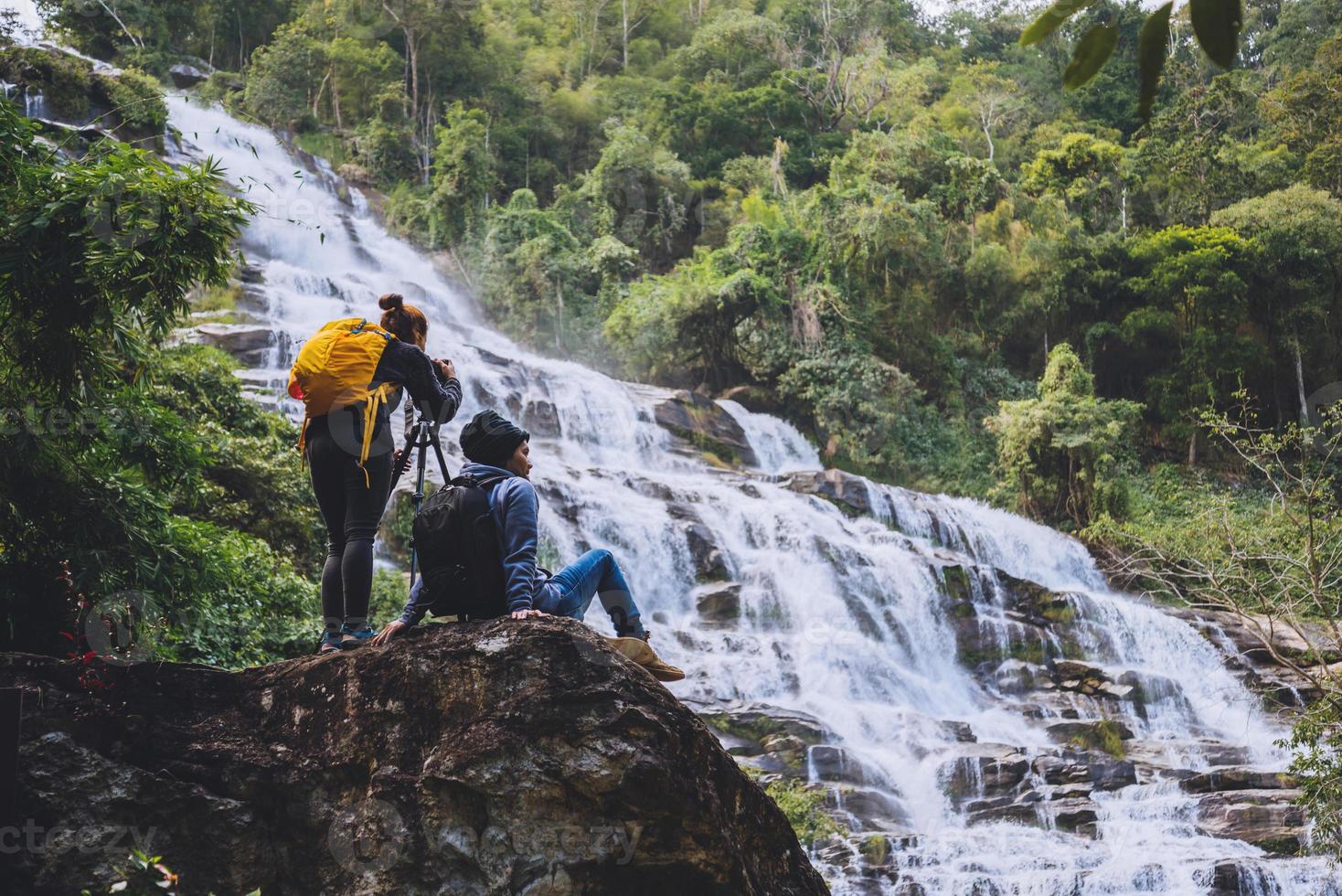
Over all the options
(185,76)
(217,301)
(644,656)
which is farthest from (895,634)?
(185,76)

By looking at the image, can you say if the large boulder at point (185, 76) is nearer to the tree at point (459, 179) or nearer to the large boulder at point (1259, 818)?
the tree at point (459, 179)

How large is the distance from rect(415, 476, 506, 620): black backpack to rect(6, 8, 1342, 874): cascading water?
21.2 ft

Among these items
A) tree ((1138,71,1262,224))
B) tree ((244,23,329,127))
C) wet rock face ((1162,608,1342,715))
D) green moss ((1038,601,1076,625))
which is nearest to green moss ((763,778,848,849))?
green moss ((1038,601,1076,625))

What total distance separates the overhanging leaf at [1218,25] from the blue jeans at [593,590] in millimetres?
2758

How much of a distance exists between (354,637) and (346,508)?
45 centimetres

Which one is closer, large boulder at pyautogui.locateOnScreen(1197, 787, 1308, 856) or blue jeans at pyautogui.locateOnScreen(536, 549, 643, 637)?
blue jeans at pyautogui.locateOnScreen(536, 549, 643, 637)

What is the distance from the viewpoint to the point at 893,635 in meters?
14.6

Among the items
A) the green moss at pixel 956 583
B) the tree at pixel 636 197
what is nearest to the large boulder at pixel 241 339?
the green moss at pixel 956 583

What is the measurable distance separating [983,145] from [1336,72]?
27.9 ft

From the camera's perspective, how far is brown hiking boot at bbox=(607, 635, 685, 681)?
360 cm

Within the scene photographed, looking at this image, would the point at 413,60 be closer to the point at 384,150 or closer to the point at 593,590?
the point at 384,150

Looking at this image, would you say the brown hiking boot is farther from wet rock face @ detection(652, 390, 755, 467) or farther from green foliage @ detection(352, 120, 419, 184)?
green foliage @ detection(352, 120, 419, 184)

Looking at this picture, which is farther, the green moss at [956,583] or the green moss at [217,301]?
the green moss at [217,301]

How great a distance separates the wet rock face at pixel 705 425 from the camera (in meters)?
19.3
